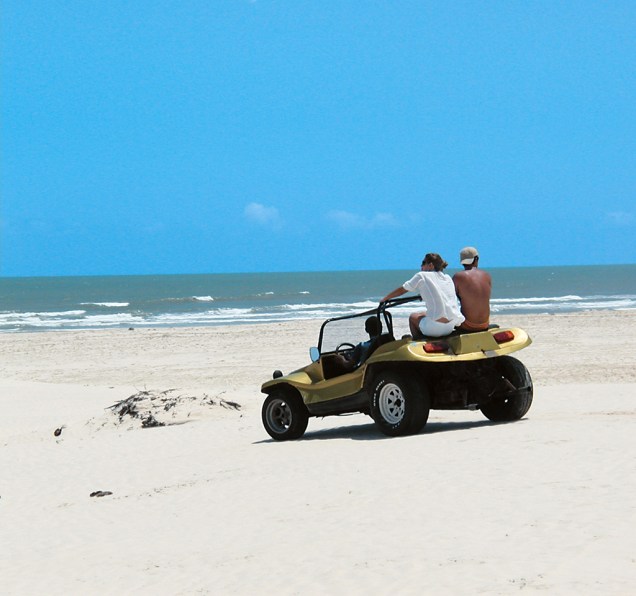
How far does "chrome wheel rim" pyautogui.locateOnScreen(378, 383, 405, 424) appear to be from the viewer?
31.9 feet

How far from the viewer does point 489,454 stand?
8359mm

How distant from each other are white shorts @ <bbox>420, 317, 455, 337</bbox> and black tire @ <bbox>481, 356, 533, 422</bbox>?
2.92ft

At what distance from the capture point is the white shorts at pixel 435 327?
31.7 ft

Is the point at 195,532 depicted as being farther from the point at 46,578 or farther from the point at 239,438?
the point at 239,438

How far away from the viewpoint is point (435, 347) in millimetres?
9484

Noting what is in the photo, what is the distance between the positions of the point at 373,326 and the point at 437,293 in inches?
40.0

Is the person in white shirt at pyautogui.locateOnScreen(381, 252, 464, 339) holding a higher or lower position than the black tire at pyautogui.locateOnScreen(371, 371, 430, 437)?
higher

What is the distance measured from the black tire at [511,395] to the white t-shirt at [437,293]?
3.10 ft

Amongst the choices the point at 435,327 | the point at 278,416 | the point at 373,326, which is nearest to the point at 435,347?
the point at 435,327

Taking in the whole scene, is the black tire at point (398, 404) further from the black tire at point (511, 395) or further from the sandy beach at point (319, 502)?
the black tire at point (511, 395)

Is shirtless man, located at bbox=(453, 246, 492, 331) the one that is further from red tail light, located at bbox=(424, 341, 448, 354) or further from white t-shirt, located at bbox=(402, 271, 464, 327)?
red tail light, located at bbox=(424, 341, 448, 354)

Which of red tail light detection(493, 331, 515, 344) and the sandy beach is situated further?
red tail light detection(493, 331, 515, 344)

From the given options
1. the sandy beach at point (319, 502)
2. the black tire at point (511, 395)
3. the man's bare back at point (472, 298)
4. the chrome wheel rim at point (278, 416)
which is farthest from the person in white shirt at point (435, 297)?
the chrome wheel rim at point (278, 416)

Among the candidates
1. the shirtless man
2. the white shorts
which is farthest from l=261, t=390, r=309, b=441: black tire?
the shirtless man
